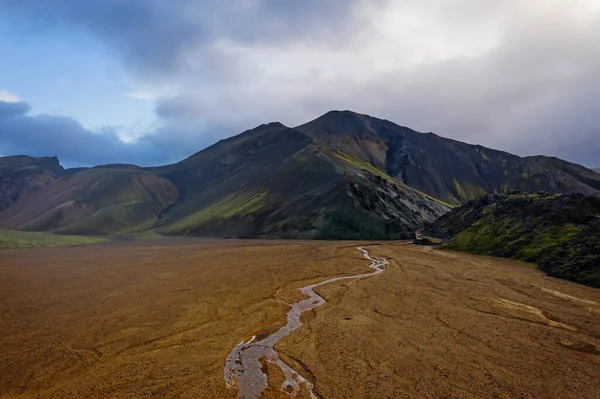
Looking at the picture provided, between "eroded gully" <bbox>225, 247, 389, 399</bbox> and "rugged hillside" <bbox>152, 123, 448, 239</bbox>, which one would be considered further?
"rugged hillside" <bbox>152, 123, 448, 239</bbox>

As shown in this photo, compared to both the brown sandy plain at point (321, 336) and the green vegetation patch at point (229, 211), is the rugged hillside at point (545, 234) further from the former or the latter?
the green vegetation patch at point (229, 211)

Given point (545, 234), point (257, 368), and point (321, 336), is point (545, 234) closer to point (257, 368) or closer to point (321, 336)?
point (321, 336)

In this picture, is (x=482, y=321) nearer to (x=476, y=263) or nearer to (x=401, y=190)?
(x=476, y=263)

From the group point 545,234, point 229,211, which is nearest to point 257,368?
point 545,234

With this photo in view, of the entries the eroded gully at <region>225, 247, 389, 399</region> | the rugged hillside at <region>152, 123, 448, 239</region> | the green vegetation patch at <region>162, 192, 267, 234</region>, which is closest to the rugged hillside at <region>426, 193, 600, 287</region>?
the eroded gully at <region>225, 247, 389, 399</region>

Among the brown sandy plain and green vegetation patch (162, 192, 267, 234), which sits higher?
green vegetation patch (162, 192, 267, 234)

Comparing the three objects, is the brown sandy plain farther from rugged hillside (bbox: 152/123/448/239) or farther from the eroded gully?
rugged hillside (bbox: 152/123/448/239)

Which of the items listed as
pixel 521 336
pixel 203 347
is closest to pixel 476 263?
pixel 521 336
